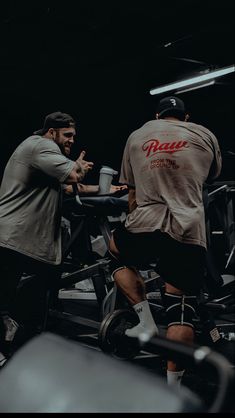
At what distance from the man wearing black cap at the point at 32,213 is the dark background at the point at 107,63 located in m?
4.15

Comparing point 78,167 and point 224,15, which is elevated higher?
point 224,15

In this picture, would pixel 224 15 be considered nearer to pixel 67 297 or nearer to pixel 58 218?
pixel 67 297

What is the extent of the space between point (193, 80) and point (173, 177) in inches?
284

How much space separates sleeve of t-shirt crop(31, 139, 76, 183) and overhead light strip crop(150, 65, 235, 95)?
20.1 feet

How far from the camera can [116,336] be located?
2779 mm

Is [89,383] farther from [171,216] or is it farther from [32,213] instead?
[32,213]

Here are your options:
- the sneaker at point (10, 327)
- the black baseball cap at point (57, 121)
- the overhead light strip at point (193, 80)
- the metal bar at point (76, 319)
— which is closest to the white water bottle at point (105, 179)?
the black baseball cap at point (57, 121)

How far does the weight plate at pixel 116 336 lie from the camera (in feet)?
8.98

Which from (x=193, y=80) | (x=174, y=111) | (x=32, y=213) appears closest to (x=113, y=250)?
(x=32, y=213)

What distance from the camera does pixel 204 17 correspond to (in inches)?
274

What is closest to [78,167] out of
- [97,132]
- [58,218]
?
[58,218]

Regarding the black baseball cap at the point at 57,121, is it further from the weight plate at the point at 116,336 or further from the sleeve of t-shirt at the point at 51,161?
the weight plate at the point at 116,336

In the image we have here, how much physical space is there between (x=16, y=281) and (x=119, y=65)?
6683mm

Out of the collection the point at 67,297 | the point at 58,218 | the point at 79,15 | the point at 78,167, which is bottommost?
the point at 67,297
